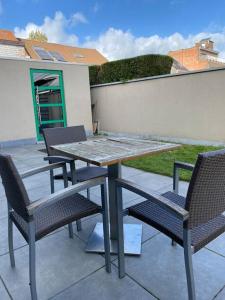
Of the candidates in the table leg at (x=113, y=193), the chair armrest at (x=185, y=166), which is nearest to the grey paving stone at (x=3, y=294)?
the table leg at (x=113, y=193)

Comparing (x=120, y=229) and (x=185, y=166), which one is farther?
(x=185, y=166)

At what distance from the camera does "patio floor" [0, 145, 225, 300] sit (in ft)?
4.92

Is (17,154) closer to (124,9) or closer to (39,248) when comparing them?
(39,248)

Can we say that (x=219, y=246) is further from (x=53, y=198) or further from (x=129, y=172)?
(x=129, y=172)

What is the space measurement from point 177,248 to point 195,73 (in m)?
5.06

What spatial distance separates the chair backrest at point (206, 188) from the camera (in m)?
1.11

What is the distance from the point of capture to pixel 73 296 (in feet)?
4.90

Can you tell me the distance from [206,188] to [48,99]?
768 centimetres

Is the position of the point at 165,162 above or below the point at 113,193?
below

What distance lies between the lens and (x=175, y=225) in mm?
1411

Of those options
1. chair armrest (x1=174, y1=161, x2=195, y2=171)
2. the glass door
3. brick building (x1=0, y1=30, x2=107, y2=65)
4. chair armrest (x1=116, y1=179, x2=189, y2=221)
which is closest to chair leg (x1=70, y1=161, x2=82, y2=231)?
chair armrest (x1=116, y1=179, x2=189, y2=221)

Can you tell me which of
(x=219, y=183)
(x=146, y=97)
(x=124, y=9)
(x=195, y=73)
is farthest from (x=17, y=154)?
(x=124, y=9)

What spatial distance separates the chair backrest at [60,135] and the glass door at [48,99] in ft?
17.5

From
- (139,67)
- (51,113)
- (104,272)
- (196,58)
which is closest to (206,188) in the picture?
(104,272)
